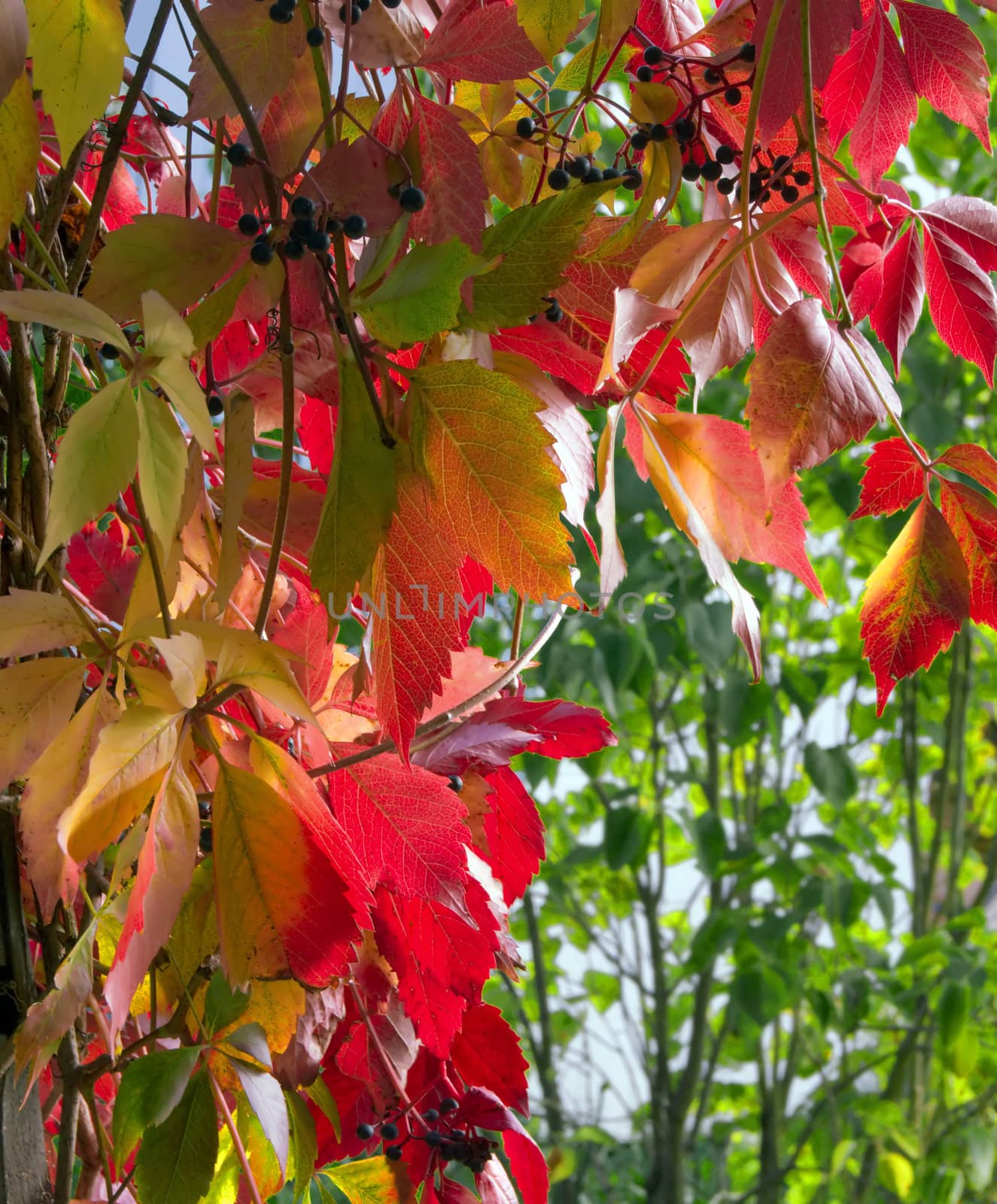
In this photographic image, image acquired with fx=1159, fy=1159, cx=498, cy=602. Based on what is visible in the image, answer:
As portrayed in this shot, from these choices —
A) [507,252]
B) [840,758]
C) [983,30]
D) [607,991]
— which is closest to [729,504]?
[507,252]

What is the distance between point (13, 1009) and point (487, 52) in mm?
239

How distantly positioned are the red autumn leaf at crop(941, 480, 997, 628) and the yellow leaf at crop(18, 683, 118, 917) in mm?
212

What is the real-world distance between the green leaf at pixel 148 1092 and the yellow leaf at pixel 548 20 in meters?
0.23

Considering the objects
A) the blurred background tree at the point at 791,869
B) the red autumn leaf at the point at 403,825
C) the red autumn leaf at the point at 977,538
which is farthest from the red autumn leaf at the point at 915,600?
the blurred background tree at the point at 791,869

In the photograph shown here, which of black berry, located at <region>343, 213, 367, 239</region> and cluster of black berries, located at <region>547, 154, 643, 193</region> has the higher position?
cluster of black berries, located at <region>547, 154, 643, 193</region>

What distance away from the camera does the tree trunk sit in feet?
0.89

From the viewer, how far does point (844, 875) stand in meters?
1.40

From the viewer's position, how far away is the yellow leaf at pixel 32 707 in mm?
231

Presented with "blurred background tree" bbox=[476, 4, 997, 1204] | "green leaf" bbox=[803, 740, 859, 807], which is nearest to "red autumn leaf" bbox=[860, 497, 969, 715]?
"blurred background tree" bbox=[476, 4, 997, 1204]

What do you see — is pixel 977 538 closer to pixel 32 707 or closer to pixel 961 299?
pixel 961 299

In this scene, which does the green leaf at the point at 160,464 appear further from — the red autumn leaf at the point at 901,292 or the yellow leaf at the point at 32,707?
the red autumn leaf at the point at 901,292

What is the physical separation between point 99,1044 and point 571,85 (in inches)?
12.4

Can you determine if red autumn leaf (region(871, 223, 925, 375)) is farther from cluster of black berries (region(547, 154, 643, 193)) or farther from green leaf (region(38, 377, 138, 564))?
green leaf (region(38, 377, 138, 564))

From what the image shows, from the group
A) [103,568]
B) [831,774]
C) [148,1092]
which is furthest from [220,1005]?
[831,774]
